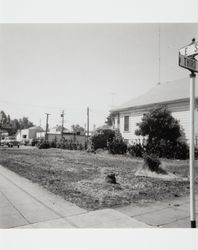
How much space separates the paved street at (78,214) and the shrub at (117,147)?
16.1m

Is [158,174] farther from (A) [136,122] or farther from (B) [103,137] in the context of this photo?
(B) [103,137]

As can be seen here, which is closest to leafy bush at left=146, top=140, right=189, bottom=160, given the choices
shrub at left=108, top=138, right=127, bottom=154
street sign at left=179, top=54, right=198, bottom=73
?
shrub at left=108, top=138, right=127, bottom=154

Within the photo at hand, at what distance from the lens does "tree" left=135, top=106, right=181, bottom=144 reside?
20641mm

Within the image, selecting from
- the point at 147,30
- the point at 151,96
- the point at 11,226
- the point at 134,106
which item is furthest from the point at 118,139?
the point at 11,226

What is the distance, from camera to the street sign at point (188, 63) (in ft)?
15.7

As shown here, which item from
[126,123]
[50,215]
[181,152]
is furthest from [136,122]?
[50,215]

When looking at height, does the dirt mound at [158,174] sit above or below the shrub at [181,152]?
below

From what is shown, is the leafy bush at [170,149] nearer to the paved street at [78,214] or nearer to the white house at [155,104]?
the white house at [155,104]

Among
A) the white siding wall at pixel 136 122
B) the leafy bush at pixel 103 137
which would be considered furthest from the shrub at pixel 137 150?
the leafy bush at pixel 103 137

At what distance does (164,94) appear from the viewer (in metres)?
23.6

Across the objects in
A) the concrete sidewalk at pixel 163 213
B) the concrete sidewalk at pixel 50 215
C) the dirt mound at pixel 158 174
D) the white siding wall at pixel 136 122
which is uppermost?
the white siding wall at pixel 136 122

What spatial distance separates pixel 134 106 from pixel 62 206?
18618 mm

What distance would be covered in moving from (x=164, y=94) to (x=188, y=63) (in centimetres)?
1918

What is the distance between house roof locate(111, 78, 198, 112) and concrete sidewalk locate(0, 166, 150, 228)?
1523cm
